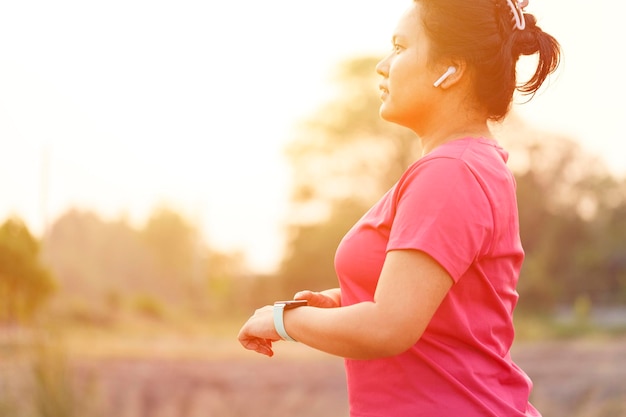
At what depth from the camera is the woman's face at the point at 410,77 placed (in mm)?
1397

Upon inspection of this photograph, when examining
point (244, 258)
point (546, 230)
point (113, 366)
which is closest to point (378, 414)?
point (113, 366)

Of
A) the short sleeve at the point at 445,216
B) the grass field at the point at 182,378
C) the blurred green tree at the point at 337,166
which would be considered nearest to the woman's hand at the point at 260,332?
the short sleeve at the point at 445,216

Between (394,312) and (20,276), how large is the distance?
798 cm

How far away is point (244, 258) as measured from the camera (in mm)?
12398

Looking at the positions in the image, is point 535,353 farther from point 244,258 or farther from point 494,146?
point 494,146

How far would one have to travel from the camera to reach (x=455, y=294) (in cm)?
133

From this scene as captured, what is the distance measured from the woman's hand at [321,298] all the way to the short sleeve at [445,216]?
0.80ft

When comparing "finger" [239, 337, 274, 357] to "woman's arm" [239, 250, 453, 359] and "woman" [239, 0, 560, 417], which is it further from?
"woman's arm" [239, 250, 453, 359]

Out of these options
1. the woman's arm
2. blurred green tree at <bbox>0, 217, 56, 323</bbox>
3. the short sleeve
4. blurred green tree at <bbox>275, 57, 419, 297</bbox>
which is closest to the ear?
the short sleeve

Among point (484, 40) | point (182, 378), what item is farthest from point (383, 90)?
point (182, 378)

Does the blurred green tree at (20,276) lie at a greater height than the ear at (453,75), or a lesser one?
greater

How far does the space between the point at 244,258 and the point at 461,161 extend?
36.7ft

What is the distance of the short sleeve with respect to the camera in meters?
1.23

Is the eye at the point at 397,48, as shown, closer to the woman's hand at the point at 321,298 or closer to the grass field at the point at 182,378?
the woman's hand at the point at 321,298
